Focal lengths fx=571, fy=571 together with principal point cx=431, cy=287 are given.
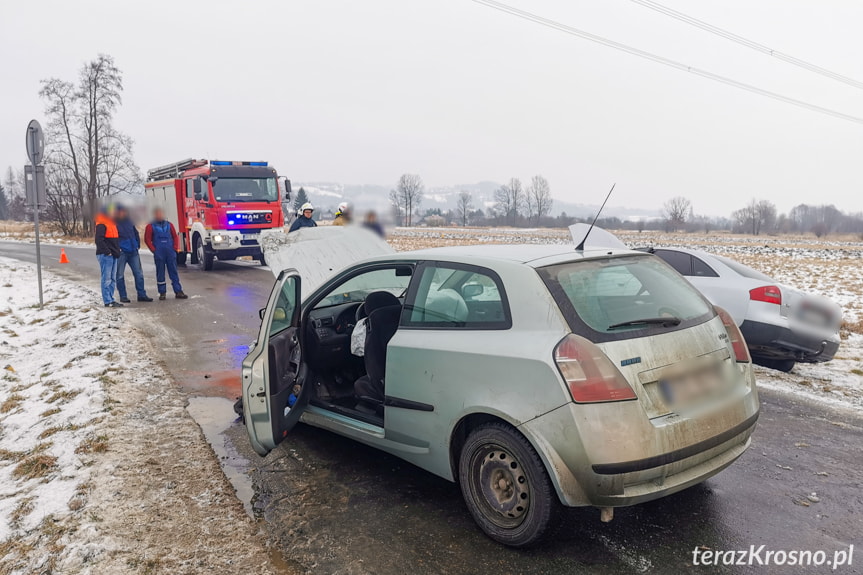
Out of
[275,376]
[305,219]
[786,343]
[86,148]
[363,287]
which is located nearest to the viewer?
[275,376]

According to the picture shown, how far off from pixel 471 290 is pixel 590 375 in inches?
36.7

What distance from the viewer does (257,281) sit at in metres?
13.7

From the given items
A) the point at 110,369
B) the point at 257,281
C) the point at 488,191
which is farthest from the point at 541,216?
the point at 110,369

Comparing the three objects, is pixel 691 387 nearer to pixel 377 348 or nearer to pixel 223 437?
pixel 377 348

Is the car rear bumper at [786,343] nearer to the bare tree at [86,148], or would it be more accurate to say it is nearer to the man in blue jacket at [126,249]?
the man in blue jacket at [126,249]

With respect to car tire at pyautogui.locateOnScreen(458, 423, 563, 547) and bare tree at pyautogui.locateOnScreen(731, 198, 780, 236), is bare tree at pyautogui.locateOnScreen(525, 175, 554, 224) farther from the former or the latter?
car tire at pyautogui.locateOnScreen(458, 423, 563, 547)

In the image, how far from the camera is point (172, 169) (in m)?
18.2

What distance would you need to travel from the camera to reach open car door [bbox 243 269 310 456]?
352cm

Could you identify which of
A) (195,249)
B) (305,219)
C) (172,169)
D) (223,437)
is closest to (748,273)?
(223,437)

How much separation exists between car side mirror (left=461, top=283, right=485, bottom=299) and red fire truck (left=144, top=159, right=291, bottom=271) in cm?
1298

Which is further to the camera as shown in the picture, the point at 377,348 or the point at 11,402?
the point at 11,402

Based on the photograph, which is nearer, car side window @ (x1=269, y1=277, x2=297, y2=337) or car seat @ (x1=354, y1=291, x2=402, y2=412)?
car side window @ (x1=269, y1=277, x2=297, y2=337)

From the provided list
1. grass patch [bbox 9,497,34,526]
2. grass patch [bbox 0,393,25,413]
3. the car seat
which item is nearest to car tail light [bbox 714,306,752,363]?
the car seat

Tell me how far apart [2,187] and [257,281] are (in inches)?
5303
